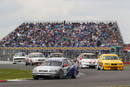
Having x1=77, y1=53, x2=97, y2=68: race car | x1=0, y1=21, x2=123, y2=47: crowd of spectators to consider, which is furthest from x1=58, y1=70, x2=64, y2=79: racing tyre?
x1=0, y1=21, x2=123, y2=47: crowd of spectators

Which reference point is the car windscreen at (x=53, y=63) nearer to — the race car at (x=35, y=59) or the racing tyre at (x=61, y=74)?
the racing tyre at (x=61, y=74)

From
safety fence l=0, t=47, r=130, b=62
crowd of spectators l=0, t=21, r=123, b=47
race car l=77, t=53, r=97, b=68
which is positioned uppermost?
crowd of spectators l=0, t=21, r=123, b=47

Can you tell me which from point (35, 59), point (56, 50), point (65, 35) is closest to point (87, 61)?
point (35, 59)

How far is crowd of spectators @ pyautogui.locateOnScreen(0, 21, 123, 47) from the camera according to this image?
61094mm

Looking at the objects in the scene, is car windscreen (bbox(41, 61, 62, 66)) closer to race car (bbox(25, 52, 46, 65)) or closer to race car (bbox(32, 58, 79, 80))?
race car (bbox(32, 58, 79, 80))

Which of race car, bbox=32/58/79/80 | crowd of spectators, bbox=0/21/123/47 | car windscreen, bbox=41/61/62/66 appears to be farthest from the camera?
crowd of spectators, bbox=0/21/123/47

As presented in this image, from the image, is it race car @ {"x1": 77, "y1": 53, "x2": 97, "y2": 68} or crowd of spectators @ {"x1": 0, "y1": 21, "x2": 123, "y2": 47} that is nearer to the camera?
race car @ {"x1": 77, "y1": 53, "x2": 97, "y2": 68}

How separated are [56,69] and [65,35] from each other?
41464 mm

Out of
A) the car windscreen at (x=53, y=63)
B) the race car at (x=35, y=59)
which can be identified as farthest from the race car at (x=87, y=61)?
the car windscreen at (x=53, y=63)

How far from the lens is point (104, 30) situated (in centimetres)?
6406

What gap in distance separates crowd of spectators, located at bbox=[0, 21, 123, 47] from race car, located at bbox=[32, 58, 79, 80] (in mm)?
36107

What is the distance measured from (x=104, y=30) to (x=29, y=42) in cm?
1191

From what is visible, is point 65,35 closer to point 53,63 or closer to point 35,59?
point 35,59

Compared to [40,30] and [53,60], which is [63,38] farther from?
[53,60]
